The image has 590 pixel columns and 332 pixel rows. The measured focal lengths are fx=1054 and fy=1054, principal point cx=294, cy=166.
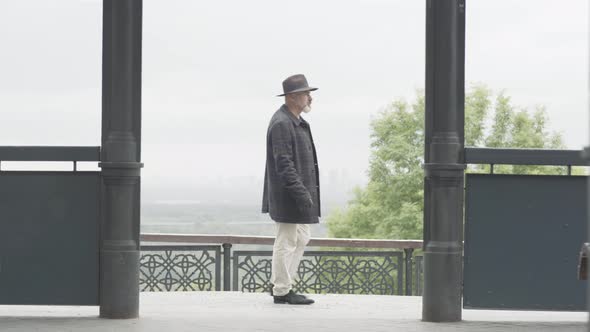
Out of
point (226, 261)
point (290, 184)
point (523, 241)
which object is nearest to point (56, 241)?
point (290, 184)

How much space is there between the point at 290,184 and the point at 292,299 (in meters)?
0.99

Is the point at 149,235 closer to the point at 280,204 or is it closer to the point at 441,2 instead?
the point at 280,204

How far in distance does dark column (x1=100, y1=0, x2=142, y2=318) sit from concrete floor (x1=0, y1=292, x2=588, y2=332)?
0.26 meters

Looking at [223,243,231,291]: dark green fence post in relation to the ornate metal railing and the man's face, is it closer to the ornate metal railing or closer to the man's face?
Answer: the ornate metal railing

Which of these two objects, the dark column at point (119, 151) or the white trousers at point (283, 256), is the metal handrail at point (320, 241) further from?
the dark column at point (119, 151)

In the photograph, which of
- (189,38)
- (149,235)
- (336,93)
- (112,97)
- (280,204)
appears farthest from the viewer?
(189,38)

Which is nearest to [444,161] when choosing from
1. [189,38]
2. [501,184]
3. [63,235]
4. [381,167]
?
[501,184]

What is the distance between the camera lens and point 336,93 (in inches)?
5089

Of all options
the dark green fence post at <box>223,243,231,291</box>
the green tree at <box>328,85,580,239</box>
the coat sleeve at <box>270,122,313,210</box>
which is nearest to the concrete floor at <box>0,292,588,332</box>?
the coat sleeve at <box>270,122,313,210</box>

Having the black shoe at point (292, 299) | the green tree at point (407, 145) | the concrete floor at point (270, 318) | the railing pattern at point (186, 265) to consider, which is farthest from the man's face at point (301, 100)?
the green tree at point (407, 145)

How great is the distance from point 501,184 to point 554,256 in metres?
0.62

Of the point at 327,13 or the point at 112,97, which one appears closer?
the point at 112,97

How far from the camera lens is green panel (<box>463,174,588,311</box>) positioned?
24.0 ft

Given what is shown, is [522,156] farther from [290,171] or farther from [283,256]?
[283,256]
